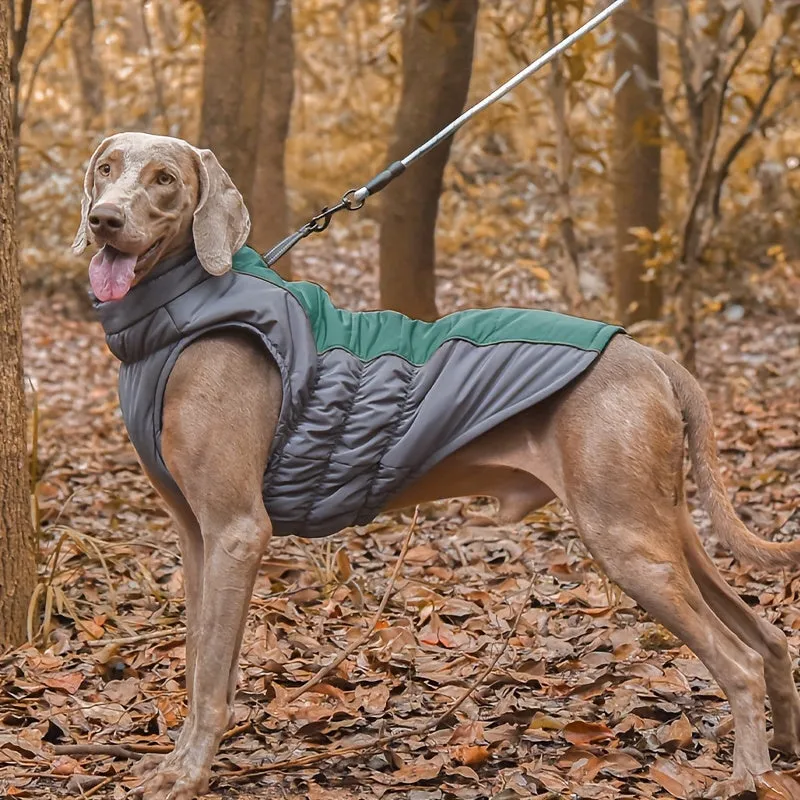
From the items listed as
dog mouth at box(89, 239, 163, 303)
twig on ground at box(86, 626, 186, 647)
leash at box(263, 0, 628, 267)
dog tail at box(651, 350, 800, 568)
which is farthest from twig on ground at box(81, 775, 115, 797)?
dog tail at box(651, 350, 800, 568)

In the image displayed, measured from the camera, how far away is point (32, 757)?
144 inches

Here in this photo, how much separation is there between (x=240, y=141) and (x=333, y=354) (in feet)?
13.4

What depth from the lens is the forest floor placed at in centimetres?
357

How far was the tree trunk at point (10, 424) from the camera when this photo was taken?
14.5ft

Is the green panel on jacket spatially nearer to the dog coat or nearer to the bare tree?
the dog coat

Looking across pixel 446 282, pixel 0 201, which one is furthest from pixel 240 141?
pixel 446 282

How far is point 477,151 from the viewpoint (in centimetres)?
1616

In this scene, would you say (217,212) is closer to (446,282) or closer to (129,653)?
(129,653)

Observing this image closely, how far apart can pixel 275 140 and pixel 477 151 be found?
7.00 metres

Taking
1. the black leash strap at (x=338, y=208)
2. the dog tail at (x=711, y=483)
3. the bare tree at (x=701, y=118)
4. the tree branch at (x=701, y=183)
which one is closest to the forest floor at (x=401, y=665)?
the dog tail at (x=711, y=483)

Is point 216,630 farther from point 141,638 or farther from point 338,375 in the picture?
point 141,638

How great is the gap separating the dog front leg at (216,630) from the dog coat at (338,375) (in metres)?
0.18

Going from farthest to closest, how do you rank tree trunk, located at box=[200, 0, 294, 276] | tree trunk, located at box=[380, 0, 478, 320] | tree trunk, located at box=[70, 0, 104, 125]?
tree trunk, located at box=[70, 0, 104, 125]
tree trunk, located at box=[380, 0, 478, 320]
tree trunk, located at box=[200, 0, 294, 276]

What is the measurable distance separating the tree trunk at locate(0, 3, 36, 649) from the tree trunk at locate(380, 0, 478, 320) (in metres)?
3.33
